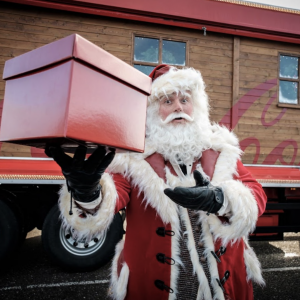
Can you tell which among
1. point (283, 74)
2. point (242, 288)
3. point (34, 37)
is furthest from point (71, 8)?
point (242, 288)

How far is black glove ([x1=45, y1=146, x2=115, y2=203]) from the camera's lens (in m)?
0.95

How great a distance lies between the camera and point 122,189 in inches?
52.5

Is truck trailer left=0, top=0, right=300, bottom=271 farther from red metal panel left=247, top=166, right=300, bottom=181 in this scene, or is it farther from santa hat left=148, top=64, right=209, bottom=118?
santa hat left=148, top=64, right=209, bottom=118

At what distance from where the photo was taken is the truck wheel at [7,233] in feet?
9.21

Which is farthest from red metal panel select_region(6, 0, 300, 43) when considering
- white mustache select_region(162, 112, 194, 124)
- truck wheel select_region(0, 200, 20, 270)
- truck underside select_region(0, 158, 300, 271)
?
white mustache select_region(162, 112, 194, 124)

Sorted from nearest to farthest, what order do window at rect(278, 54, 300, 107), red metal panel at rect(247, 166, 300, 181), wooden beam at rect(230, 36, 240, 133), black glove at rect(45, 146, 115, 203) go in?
black glove at rect(45, 146, 115, 203) → red metal panel at rect(247, 166, 300, 181) → wooden beam at rect(230, 36, 240, 133) → window at rect(278, 54, 300, 107)

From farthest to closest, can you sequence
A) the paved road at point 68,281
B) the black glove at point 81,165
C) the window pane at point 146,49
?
the window pane at point 146,49 → the paved road at point 68,281 → the black glove at point 81,165

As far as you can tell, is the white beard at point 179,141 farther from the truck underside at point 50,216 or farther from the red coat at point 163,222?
the truck underside at point 50,216

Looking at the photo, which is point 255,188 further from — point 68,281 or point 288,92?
point 288,92

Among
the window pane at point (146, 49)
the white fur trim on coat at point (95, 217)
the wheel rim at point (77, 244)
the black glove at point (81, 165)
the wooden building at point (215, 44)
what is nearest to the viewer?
the black glove at point (81, 165)

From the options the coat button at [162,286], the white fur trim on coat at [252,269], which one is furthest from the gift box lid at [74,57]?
the white fur trim on coat at [252,269]

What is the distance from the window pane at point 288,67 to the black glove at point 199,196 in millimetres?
4203

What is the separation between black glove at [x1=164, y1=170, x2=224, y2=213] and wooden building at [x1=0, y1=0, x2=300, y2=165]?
306cm

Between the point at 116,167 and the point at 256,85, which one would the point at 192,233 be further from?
the point at 256,85
